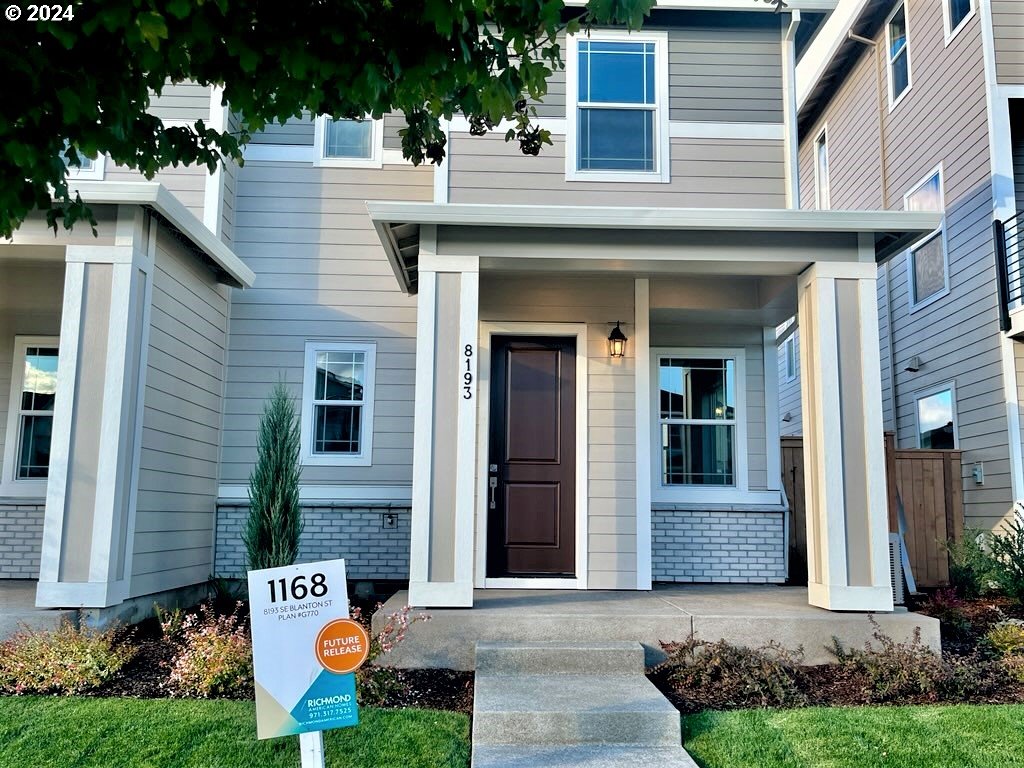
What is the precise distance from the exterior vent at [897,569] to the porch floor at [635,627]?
2.34ft

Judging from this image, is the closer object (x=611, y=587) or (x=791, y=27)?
(x=611, y=587)

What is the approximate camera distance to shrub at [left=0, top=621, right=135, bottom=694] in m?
4.54

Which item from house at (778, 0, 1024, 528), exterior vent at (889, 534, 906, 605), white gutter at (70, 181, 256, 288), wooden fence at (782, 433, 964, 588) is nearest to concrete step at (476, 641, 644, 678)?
exterior vent at (889, 534, 906, 605)

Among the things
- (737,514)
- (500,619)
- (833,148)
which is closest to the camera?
(500,619)

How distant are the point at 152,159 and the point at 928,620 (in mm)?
5363

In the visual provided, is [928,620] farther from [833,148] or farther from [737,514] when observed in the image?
[833,148]

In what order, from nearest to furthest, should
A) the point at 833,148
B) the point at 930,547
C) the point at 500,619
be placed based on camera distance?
the point at 500,619, the point at 930,547, the point at 833,148

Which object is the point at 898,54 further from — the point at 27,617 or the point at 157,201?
the point at 27,617

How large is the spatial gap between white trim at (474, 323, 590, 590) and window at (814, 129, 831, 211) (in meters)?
8.23

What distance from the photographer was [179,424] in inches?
264

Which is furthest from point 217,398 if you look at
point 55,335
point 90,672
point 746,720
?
point 746,720

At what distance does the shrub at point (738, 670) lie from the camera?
15.3 ft

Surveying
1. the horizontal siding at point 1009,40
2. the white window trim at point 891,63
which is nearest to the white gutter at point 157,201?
the horizontal siding at point 1009,40

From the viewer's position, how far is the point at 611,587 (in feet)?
22.5
